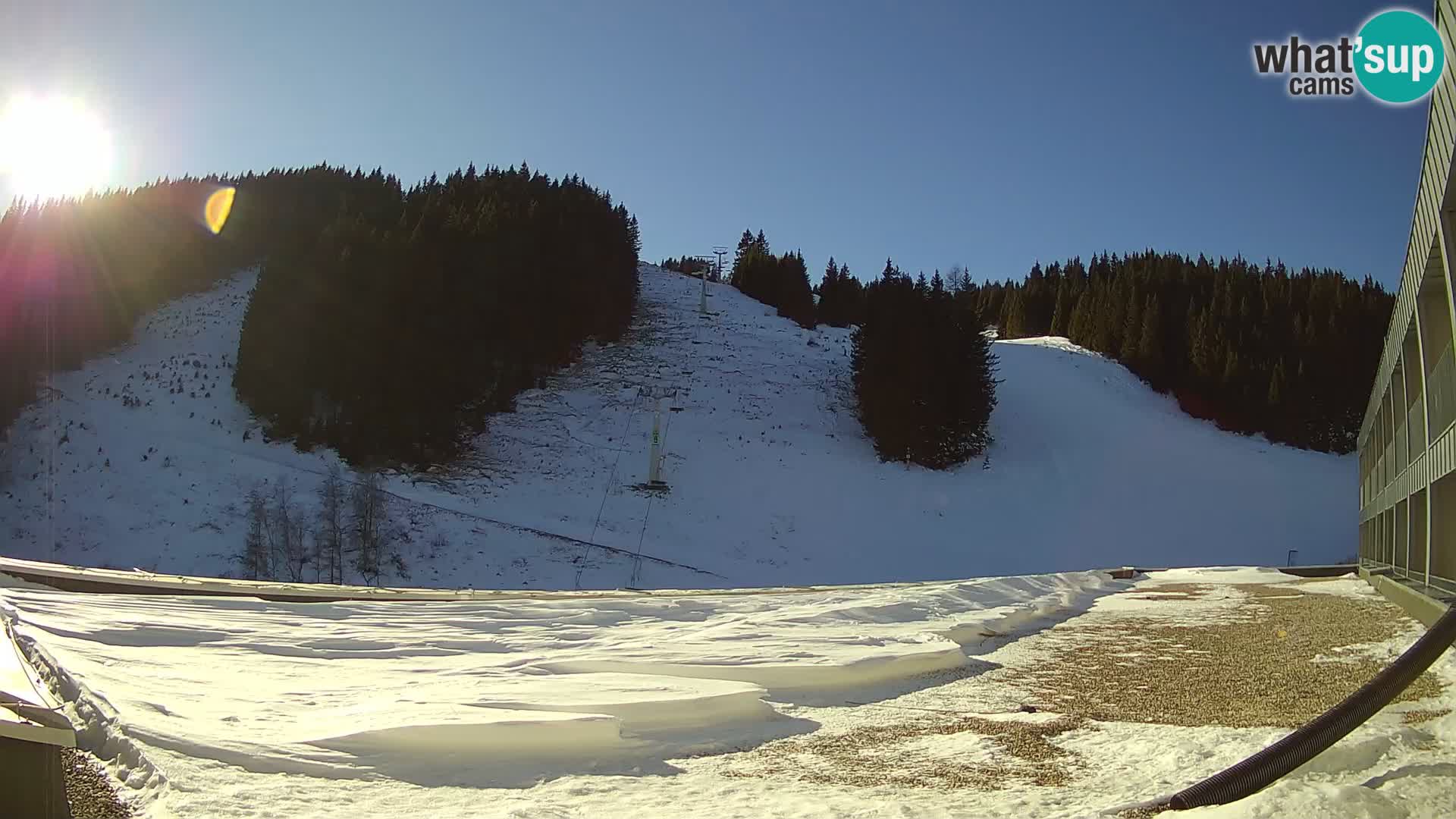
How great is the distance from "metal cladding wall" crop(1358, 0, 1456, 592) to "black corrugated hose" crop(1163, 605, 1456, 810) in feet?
13.6

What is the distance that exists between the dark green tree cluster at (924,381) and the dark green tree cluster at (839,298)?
14308 mm

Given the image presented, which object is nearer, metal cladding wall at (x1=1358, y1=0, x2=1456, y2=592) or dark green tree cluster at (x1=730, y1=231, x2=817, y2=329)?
metal cladding wall at (x1=1358, y1=0, x2=1456, y2=592)

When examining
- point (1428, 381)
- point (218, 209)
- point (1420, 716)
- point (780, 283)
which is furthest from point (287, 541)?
point (780, 283)

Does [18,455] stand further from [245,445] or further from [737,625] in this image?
[737,625]

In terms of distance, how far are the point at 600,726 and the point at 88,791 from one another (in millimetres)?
1998

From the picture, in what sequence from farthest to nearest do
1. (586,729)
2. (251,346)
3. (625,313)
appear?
(625,313) → (251,346) → (586,729)

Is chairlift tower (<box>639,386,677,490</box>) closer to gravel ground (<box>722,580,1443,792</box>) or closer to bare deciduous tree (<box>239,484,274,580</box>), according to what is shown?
bare deciduous tree (<box>239,484,274,580</box>)

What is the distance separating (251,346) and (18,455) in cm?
669

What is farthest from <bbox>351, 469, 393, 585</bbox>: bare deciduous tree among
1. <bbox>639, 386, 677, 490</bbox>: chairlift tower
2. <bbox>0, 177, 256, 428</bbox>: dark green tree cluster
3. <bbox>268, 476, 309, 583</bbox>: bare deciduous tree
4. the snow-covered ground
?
<bbox>0, 177, 256, 428</bbox>: dark green tree cluster

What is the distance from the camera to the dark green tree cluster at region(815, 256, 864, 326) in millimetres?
50188

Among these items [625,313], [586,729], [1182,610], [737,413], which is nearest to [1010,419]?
[737,413]

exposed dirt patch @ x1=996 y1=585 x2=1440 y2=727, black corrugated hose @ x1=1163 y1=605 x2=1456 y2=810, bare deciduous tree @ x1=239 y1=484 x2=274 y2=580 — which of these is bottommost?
bare deciduous tree @ x1=239 y1=484 x2=274 y2=580

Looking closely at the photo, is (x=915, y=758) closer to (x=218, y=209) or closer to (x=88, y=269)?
(x=88, y=269)

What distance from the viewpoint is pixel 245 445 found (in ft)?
84.8
